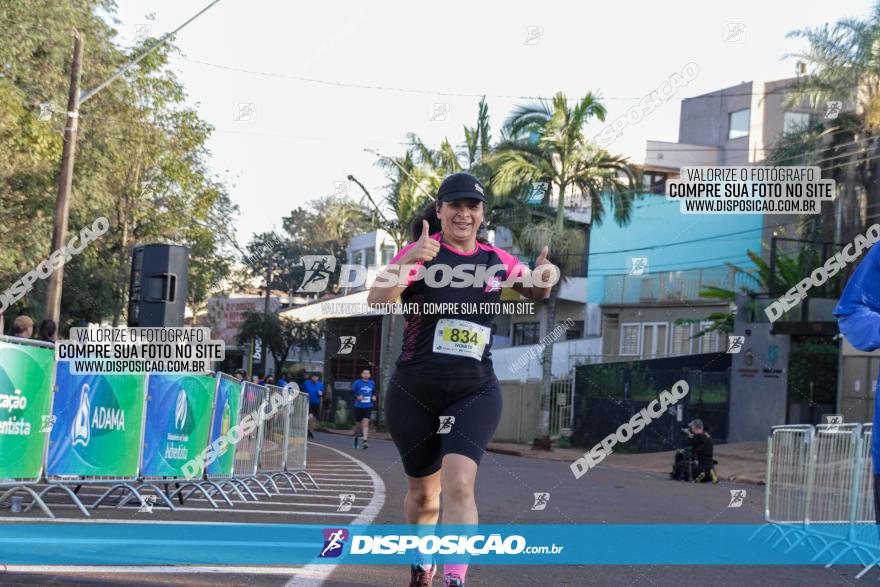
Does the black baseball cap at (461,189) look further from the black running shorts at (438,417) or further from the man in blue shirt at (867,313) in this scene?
the man in blue shirt at (867,313)

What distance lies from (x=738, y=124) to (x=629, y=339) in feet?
45.7

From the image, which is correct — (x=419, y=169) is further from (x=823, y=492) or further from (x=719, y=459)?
(x=823, y=492)

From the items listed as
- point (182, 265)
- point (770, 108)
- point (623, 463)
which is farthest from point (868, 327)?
point (770, 108)

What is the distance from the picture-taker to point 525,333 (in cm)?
5031

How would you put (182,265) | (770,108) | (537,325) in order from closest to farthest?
(182,265) < (537,325) < (770,108)

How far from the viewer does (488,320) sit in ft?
17.9

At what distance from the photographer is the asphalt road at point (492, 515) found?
5.95 metres

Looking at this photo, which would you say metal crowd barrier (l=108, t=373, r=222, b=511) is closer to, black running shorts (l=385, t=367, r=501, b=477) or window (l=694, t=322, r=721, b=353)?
black running shorts (l=385, t=367, r=501, b=477)

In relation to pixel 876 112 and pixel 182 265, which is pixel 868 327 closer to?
pixel 182 265

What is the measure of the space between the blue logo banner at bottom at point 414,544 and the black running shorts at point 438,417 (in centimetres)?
33

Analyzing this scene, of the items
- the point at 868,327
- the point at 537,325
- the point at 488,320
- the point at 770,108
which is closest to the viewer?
the point at 868,327

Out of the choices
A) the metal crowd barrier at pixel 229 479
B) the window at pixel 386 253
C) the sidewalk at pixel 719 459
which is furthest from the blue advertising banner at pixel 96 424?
the window at pixel 386 253

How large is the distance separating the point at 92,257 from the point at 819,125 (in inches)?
802

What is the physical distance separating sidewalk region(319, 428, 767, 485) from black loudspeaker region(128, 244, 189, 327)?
12.3m
